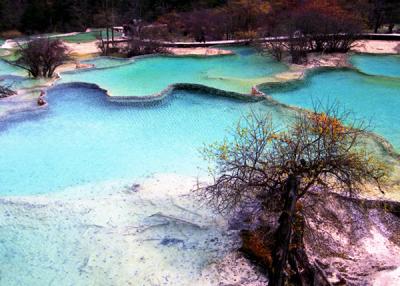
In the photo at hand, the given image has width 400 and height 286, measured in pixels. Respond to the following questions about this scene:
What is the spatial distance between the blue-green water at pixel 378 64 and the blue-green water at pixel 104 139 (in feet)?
24.8

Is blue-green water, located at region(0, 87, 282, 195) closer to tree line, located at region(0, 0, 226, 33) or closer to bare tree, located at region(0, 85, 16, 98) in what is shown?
bare tree, located at region(0, 85, 16, 98)

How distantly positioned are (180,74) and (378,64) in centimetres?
964

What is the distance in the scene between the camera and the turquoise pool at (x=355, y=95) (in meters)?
12.7

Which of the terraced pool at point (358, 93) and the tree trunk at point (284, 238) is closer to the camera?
the tree trunk at point (284, 238)

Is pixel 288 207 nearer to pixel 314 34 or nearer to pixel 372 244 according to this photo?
pixel 372 244

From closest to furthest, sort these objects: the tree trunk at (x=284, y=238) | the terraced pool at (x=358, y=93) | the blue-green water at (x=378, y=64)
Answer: the tree trunk at (x=284, y=238)
the terraced pool at (x=358, y=93)
the blue-green water at (x=378, y=64)

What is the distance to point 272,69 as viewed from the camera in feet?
61.8

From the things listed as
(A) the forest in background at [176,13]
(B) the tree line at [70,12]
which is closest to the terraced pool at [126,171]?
(A) the forest in background at [176,13]

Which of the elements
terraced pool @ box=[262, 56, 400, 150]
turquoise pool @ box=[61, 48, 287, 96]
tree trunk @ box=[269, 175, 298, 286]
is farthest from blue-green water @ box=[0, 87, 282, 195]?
tree trunk @ box=[269, 175, 298, 286]

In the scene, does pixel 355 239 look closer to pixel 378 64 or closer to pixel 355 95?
pixel 355 95

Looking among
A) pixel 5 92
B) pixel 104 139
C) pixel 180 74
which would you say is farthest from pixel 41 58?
pixel 104 139

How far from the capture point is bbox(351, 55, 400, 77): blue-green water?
722 inches

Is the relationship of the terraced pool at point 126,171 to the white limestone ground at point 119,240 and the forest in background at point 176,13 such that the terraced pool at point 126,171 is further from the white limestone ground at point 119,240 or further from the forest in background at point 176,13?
the forest in background at point 176,13

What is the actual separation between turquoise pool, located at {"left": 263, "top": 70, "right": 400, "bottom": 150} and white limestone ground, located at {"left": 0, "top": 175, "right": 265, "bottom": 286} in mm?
6320
